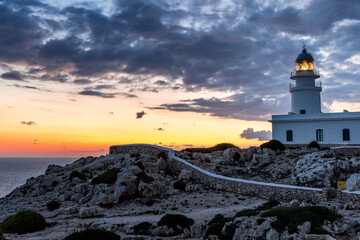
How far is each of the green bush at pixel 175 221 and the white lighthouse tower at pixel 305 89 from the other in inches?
1352

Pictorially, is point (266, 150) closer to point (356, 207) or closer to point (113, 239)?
point (356, 207)

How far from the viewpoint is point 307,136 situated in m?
45.3

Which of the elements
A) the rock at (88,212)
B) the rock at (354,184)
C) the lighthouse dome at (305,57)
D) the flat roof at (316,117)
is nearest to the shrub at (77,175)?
the rock at (88,212)

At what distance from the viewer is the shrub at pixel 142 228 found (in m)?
19.9

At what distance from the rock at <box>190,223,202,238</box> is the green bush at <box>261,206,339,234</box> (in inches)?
158

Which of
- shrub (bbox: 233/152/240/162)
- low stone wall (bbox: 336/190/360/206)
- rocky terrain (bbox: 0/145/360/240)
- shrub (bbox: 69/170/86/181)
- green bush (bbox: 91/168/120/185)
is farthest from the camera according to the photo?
shrub (bbox: 233/152/240/162)

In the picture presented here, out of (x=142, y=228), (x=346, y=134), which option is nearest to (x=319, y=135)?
(x=346, y=134)

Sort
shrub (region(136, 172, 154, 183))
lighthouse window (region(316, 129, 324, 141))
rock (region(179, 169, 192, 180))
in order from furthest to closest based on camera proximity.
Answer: lighthouse window (region(316, 129, 324, 141)) < rock (region(179, 169, 192, 180)) < shrub (region(136, 172, 154, 183))

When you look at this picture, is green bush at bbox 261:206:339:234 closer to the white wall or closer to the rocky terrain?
the rocky terrain

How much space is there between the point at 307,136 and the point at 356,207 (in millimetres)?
25959

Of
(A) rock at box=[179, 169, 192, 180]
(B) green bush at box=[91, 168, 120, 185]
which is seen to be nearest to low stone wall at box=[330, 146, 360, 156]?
(A) rock at box=[179, 169, 192, 180]

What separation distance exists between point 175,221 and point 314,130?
31.6 meters

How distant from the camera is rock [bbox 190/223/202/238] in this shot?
19380 mm

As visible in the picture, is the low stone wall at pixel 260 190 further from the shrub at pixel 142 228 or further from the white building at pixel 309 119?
the white building at pixel 309 119
